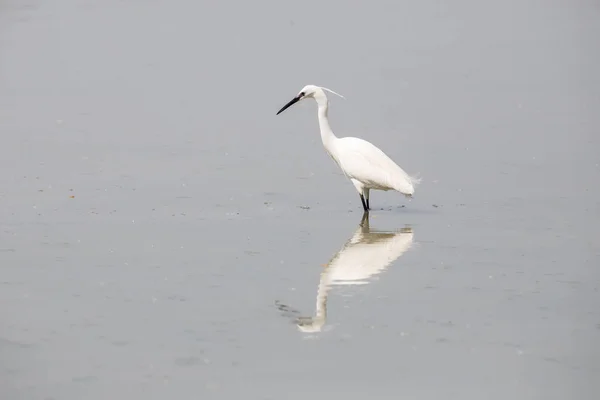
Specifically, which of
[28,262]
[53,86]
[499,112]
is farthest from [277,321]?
[53,86]

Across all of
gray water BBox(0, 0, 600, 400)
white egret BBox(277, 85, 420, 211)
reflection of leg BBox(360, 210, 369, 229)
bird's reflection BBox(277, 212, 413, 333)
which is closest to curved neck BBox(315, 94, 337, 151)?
white egret BBox(277, 85, 420, 211)

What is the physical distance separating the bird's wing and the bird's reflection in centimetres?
59

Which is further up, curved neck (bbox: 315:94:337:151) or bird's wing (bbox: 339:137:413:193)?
curved neck (bbox: 315:94:337:151)

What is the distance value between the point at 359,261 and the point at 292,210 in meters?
2.23

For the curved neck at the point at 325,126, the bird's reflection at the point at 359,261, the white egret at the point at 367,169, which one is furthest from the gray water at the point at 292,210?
the curved neck at the point at 325,126

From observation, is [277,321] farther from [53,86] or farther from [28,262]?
[53,86]

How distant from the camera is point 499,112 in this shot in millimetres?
18078

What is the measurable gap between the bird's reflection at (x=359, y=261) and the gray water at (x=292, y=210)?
39 millimetres

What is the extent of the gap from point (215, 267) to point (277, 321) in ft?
5.49

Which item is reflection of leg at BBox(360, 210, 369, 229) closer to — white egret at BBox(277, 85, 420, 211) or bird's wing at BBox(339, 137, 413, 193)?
white egret at BBox(277, 85, 420, 211)

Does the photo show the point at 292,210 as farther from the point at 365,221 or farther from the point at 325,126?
the point at 325,126

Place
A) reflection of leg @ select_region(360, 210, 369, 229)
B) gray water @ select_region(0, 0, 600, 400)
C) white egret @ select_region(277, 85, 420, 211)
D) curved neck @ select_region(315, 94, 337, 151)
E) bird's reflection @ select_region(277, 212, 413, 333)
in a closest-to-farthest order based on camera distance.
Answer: gray water @ select_region(0, 0, 600, 400)
bird's reflection @ select_region(277, 212, 413, 333)
reflection of leg @ select_region(360, 210, 369, 229)
white egret @ select_region(277, 85, 420, 211)
curved neck @ select_region(315, 94, 337, 151)

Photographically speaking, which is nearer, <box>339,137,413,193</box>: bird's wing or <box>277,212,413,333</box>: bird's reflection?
<box>277,212,413,333</box>: bird's reflection

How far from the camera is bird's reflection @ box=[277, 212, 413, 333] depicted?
8906 mm
